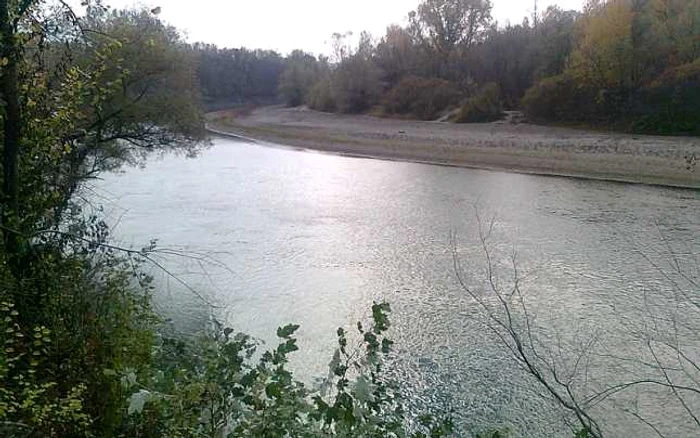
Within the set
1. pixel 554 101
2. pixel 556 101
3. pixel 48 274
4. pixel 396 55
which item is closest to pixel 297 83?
pixel 396 55

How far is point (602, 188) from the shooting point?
17078 millimetres

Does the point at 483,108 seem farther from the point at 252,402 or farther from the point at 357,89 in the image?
the point at 252,402

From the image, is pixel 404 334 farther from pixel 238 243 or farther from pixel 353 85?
pixel 353 85

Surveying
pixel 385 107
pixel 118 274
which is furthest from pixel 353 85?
pixel 118 274

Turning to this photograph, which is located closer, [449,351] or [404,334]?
[449,351]

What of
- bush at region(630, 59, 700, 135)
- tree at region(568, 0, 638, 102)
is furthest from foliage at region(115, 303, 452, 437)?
tree at region(568, 0, 638, 102)

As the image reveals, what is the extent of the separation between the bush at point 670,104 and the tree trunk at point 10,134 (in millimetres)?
26299

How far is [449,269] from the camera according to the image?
9273 millimetres

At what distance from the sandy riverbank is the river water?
7.52 ft

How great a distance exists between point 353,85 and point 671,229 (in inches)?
1375

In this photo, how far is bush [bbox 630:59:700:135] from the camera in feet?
82.5

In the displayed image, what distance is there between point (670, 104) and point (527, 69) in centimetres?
1174

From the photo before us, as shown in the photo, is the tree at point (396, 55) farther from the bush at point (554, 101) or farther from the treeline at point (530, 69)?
the bush at point (554, 101)

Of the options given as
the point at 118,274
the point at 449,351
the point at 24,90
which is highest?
the point at 24,90
